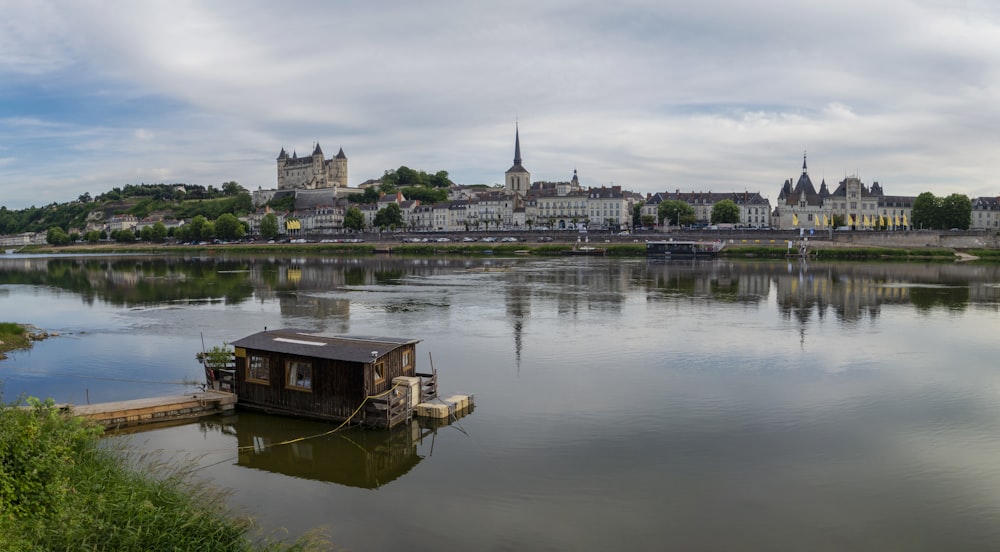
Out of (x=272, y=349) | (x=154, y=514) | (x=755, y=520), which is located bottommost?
(x=755, y=520)

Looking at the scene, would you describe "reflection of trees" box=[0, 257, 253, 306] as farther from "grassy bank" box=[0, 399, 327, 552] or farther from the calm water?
"grassy bank" box=[0, 399, 327, 552]

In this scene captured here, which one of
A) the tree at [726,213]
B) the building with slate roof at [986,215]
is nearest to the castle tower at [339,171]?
the tree at [726,213]

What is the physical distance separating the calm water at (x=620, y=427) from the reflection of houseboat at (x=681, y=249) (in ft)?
153

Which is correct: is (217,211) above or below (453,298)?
above

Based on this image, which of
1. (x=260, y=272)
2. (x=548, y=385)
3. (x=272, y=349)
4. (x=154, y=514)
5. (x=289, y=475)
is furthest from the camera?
(x=260, y=272)

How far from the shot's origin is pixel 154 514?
9.45 meters

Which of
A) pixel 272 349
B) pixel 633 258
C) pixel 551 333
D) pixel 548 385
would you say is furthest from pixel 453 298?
pixel 633 258

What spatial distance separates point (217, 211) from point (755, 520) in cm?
18406

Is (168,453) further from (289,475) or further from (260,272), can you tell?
(260,272)

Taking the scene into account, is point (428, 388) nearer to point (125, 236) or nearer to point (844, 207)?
point (844, 207)

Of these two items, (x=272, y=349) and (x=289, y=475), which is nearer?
(x=289, y=475)

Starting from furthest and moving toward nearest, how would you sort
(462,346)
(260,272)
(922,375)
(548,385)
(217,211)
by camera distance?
(217,211) → (260,272) → (462,346) → (922,375) → (548,385)

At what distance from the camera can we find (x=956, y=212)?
10919cm

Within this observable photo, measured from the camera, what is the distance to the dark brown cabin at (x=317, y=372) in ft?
52.9
